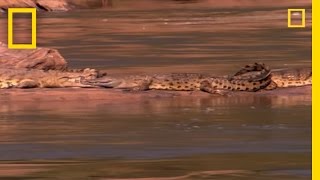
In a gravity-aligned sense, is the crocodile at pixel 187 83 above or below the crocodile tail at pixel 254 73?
below

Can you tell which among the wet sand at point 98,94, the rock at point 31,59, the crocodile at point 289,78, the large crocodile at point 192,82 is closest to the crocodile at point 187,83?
the large crocodile at point 192,82

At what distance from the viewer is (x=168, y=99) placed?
15.8m

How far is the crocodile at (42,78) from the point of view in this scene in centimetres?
1673

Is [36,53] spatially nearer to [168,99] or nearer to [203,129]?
[168,99]

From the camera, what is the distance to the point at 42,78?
55.4 feet

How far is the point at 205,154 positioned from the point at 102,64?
12.3 metres

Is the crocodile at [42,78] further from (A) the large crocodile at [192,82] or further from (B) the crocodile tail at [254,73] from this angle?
(B) the crocodile tail at [254,73]

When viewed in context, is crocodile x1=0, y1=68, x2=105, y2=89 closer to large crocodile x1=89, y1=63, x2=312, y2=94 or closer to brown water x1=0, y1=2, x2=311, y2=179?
large crocodile x1=89, y1=63, x2=312, y2=94

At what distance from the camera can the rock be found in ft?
59.7

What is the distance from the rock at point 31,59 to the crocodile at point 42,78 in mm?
1134

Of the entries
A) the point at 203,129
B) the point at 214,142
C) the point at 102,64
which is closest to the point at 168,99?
the point at 203,129

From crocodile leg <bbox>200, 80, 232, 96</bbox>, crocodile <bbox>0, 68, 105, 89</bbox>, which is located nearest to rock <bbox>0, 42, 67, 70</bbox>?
crocodile <bbox>0, 68, 105, 89</bbox>

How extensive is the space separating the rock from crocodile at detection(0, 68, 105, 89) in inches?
44.6

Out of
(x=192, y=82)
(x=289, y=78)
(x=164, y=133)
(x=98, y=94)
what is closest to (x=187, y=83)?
(x=192, y=82)
